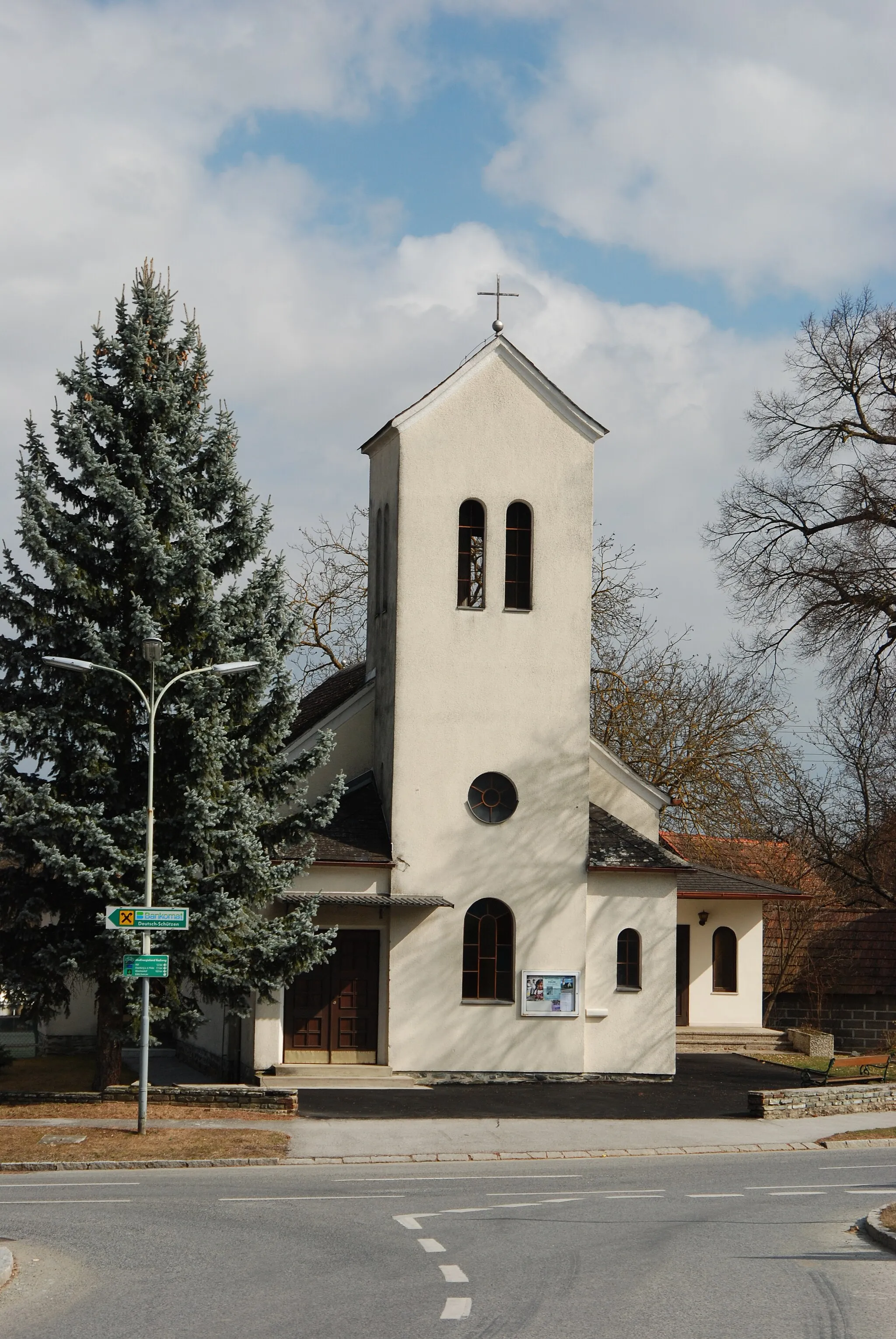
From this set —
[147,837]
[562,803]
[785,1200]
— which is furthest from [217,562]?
[785,1200]

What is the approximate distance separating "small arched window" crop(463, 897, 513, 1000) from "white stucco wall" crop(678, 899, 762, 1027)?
9286mm

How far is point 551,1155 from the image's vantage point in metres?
20.2

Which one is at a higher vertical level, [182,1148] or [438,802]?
[438,802]

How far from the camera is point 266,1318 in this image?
10070 millimetres

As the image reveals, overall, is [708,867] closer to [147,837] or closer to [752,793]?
[752,793]

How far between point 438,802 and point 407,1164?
916 cm

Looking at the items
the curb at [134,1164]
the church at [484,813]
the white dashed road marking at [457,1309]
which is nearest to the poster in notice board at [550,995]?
the church at [484,813]

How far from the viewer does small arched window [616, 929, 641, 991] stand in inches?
1112

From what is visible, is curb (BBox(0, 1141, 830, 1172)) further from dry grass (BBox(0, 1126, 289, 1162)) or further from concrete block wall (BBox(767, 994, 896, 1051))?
concrete block wall (BBox(767, 994, 896, 1051))

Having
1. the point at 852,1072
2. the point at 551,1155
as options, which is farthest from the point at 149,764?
the point at 852,1072

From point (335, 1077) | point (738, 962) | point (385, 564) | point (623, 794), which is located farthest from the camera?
point (738, 962)

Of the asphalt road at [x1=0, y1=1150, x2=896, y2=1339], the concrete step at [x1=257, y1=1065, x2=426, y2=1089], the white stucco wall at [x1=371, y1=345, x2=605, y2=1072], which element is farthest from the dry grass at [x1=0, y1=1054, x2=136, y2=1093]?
the asphalt road at [x1=0, y1=1150, x2=896, y2=1339]

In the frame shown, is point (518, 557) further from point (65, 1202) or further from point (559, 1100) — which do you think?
point (65, 1202)

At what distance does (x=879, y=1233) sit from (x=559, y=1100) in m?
12.2
